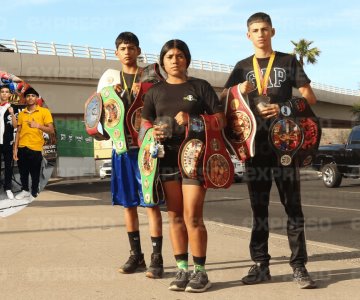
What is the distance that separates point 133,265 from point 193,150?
4.28 feet

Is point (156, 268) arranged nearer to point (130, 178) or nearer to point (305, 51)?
point (130, 178)

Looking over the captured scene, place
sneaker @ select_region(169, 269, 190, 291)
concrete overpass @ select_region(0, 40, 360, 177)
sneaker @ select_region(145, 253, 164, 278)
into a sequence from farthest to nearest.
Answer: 1. concrete overpass @ select_region(0, 40, 360, 177)
2. sneaker @ select_region(145, 253, 164, 278)
3. sneaker @ select_region(169, 269, 190, 291)

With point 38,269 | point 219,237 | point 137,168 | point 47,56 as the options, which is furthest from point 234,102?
point 47,56

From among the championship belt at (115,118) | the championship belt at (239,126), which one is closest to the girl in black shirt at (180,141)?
the championship belt at (239,126)

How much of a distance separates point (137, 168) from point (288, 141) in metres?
1.35

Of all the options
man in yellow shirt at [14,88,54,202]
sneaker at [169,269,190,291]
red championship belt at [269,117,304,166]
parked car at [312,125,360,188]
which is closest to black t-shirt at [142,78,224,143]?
red championship belt at [269,117,304,166]

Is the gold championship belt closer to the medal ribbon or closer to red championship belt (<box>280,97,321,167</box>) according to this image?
red championship belt (<box>280,97,321,167</box>)

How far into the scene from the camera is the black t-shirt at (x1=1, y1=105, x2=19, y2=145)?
23.0 feet

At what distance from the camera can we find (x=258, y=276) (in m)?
4.43

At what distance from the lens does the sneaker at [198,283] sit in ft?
13.6

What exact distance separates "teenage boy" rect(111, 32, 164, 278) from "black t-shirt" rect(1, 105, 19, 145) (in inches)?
94.8

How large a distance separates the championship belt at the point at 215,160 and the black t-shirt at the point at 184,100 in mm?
142

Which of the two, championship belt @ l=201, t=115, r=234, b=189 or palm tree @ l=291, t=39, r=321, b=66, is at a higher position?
palm tree @ l=291, t=39, r=321, b=66

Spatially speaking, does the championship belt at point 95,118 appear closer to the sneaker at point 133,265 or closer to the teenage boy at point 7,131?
the sneaker at point 133,265
